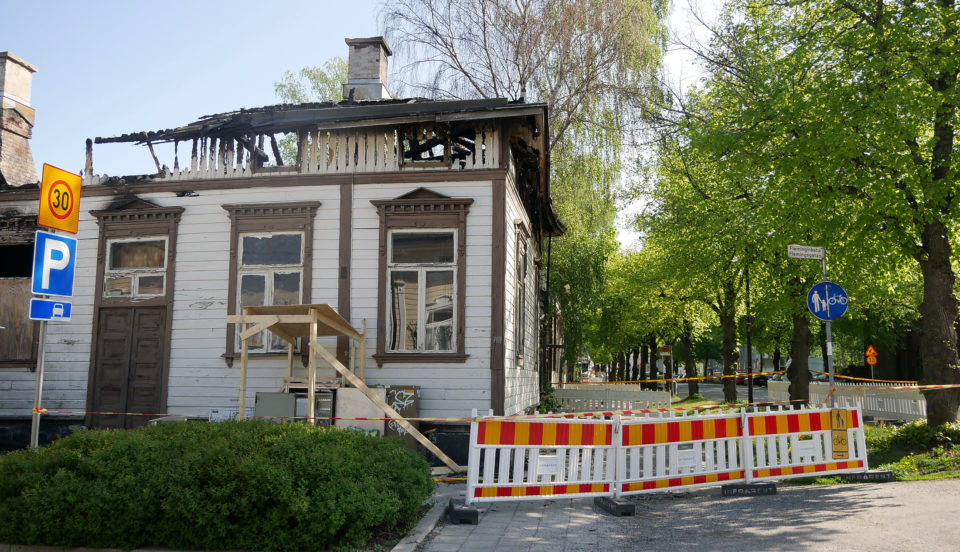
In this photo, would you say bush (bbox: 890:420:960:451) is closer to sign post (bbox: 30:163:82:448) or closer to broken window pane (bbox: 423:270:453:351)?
broken window pane (bbox: 423:270:453:351)

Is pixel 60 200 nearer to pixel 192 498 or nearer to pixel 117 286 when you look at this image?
pixel 192 498

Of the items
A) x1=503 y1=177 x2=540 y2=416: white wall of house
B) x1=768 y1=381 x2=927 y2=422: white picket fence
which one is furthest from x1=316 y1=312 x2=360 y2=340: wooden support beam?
x1=768 y1=381 x2=927 y2=422: white picket fence

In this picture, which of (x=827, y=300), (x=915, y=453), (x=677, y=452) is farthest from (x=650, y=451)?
(x=915, y=453)

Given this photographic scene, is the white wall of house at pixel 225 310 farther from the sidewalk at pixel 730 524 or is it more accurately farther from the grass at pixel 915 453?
the grass at pixel 915 453

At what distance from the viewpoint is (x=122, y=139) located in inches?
515

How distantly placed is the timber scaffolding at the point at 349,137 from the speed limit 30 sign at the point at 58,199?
3.99m

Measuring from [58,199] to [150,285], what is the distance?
4.47m

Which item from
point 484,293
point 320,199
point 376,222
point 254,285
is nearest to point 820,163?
point 484,293

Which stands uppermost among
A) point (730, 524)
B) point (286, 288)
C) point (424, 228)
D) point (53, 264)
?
point (424, 228)

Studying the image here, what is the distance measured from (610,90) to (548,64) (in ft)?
6.96

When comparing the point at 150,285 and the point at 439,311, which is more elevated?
the point at 150,285

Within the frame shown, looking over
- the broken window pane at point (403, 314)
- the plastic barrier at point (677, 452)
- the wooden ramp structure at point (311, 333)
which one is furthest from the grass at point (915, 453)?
the broken window pane at point (403, 314)

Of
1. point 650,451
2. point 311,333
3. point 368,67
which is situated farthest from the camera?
point 368,67

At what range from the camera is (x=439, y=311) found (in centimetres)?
1173
